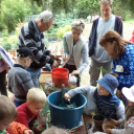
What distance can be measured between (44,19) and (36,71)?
62 cm

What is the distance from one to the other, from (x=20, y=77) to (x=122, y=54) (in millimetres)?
1038

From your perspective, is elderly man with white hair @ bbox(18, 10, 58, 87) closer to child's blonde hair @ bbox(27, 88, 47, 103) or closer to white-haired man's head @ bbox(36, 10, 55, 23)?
white-haired man's head @ bbox(36, 10, 55, 23)

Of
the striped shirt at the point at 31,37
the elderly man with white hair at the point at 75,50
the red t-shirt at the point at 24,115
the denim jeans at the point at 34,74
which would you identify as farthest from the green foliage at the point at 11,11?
the elderly man with white hair at the point at 75,50

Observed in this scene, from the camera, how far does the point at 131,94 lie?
1150mm

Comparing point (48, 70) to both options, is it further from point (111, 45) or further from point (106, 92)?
point (106, 92)

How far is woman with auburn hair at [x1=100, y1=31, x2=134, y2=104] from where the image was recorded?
153 centimetres

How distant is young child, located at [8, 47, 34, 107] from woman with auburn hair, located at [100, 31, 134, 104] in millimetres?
816

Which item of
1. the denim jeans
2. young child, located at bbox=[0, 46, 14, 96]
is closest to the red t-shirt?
the denim jeans

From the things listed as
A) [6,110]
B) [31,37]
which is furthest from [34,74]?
[6,110]

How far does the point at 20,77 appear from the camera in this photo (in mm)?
1354

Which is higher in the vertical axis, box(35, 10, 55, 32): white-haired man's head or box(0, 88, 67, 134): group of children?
box(35, 10, 55, 32): white-haired man's head

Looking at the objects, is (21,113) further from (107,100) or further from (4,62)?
(4,62)

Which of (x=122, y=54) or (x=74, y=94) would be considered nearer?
(x=74, y=94)

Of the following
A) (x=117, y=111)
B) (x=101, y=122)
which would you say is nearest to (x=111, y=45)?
(x=117, y=111)
